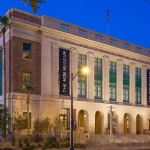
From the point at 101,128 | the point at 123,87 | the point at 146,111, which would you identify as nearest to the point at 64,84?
the point at 101,128

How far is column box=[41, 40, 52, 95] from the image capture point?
4075 centimetres

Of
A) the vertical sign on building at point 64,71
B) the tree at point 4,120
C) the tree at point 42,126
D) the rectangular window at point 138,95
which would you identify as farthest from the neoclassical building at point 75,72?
the tree at point 4,120

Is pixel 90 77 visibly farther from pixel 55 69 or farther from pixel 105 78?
pixel 55 69

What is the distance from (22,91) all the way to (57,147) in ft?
31.3

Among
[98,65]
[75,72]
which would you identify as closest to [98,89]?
[98,65]

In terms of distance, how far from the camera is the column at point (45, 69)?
40.8 meters

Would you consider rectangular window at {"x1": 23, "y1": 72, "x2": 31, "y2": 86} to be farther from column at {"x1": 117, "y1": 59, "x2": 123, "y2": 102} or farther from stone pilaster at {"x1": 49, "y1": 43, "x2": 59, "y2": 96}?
column at {"x1": 117, "y1": 59, "x2": 123, "y2": 102}

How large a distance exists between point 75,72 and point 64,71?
2.00 m

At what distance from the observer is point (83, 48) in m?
46.2

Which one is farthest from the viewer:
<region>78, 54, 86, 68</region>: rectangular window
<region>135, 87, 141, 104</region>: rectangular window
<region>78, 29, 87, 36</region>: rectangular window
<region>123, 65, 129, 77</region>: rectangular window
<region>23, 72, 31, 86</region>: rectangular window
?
<region>135, 87, 141, 104</region>: rectangular window

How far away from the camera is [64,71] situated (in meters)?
43.1

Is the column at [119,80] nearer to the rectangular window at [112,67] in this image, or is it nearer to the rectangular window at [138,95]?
the rectangular window at [112,67]

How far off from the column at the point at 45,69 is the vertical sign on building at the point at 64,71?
1.80m

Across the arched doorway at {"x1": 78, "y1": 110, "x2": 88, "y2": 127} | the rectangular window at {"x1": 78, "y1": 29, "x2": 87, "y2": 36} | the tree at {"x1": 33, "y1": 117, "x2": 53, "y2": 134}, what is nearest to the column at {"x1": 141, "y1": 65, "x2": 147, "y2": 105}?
the arched doorway at {"x1": 78, "y1": 110, "x2": 88, "y2": 127}
